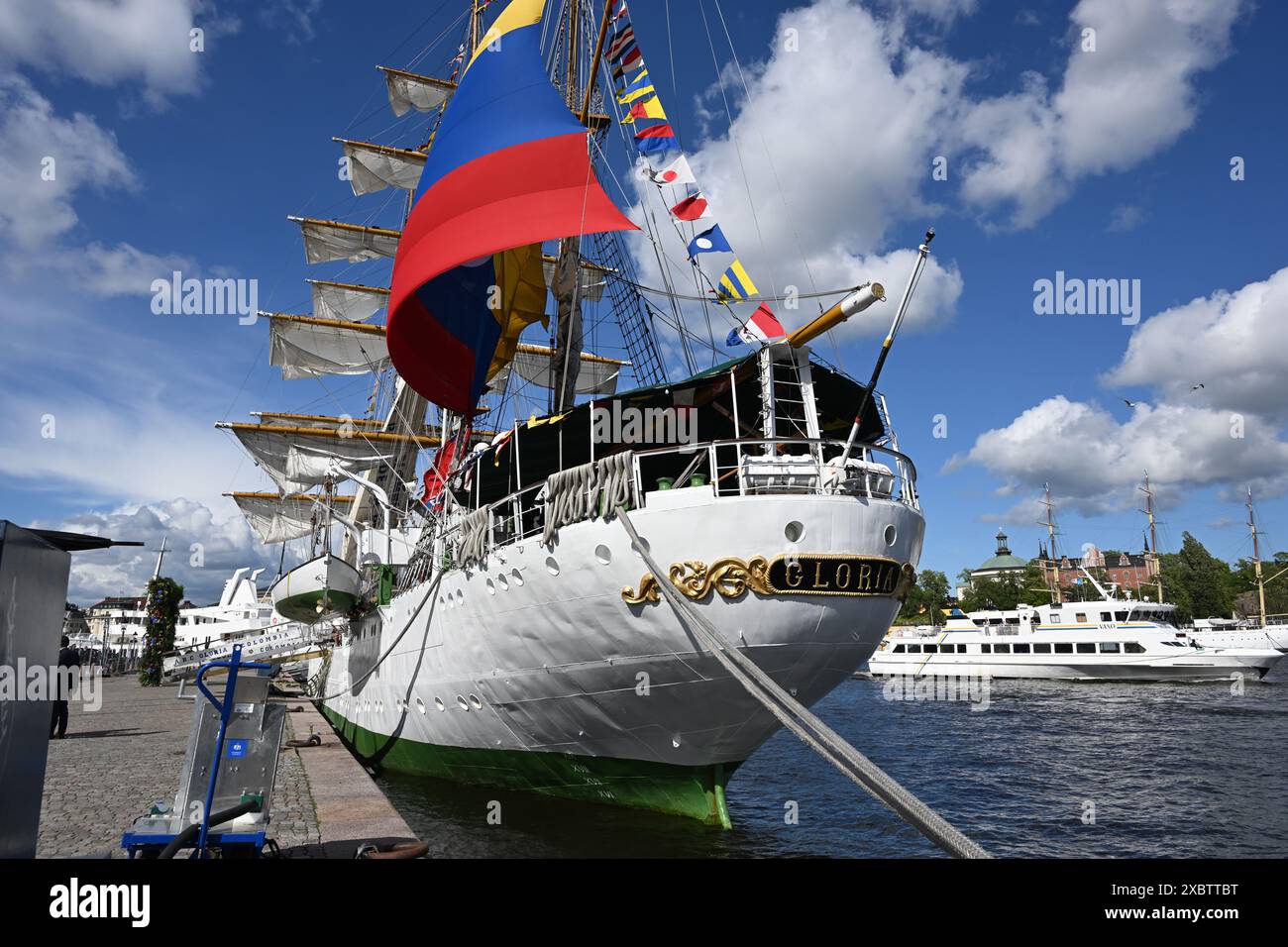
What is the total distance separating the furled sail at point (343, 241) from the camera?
36438 mm

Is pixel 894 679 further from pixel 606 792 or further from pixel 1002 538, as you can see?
pixel 1002 538

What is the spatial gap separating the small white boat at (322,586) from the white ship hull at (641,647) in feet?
23.8

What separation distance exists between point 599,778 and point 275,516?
118 feet

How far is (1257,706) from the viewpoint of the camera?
96.6ft

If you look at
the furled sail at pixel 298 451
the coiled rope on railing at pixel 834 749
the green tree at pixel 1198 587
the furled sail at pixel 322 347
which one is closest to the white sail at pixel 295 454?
the furled sail at pixel 298 451

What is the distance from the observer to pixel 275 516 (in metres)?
41.7

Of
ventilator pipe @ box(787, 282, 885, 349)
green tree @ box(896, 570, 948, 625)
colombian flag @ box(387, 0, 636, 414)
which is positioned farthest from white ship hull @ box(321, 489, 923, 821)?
green tree @ box(896, 570, 948, 625)

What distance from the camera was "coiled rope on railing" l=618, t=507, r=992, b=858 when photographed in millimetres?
3865

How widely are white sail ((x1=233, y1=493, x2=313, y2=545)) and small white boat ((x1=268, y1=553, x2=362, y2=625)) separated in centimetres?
2046

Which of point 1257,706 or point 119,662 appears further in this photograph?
point 119,662
